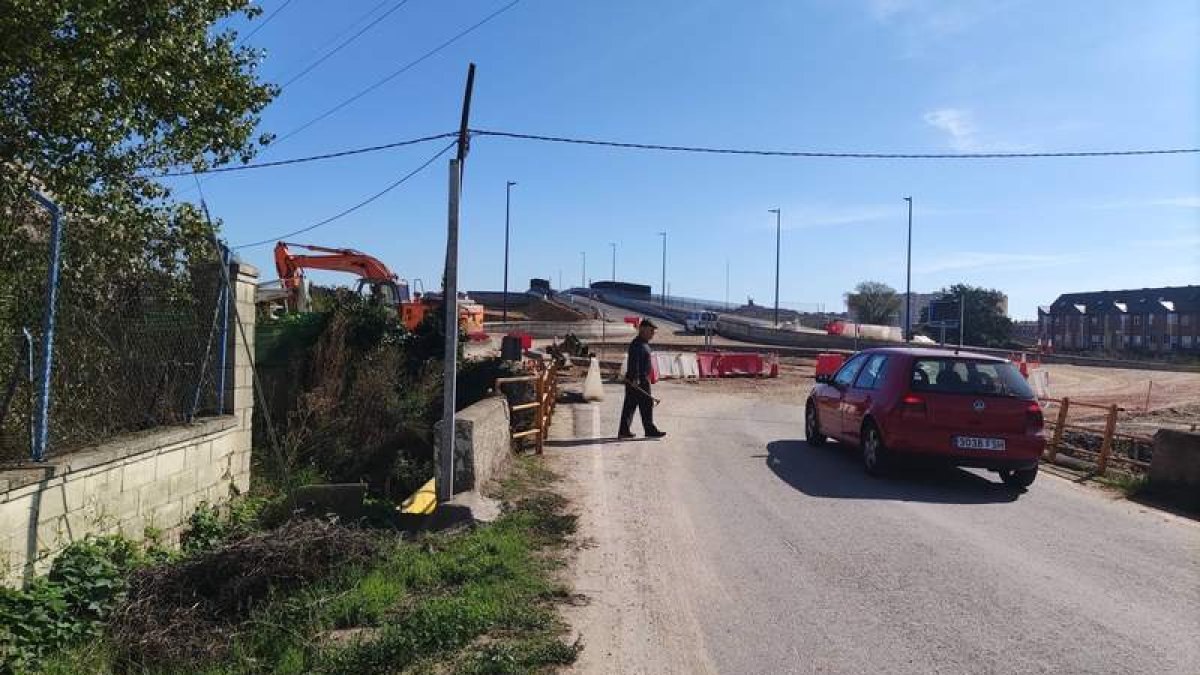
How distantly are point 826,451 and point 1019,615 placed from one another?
7.38m

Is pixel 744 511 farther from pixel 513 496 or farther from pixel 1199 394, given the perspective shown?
pixel 1199 394

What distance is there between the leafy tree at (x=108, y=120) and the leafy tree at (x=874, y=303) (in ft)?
343

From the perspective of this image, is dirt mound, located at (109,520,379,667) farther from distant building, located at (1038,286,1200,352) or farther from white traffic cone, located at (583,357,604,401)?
distant building, located at (1038,286,1200,352)

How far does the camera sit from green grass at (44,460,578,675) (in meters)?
4.59

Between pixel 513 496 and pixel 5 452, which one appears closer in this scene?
pixel 5 452

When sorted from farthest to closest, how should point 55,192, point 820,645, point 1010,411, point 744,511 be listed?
point 1010,411 < point 744,511 < point 55,192 < point 820,645

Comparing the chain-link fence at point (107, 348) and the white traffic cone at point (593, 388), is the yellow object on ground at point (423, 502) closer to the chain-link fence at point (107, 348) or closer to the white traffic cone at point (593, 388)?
the chain-link fence at point (107, 348)

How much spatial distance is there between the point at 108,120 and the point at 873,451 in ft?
27.3

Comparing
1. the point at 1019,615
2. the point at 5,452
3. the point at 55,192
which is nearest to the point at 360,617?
the point at 5,452

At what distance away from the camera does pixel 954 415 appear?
32.4 feet

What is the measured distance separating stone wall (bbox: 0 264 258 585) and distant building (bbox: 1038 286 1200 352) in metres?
80.8

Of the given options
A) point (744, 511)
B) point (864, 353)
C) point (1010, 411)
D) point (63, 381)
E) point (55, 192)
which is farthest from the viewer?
point (864, 353)

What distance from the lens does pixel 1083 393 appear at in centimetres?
2955

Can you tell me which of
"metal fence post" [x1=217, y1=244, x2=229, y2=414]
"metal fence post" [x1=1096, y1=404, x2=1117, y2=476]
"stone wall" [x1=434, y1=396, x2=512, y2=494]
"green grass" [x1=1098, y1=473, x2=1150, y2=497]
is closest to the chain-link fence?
"metal fence post" [x1=217, y1=244, x2=229, y2=414]
